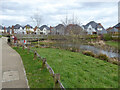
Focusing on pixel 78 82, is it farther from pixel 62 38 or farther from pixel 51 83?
pixel 62 38

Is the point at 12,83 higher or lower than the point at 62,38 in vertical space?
lower

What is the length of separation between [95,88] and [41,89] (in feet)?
6.24

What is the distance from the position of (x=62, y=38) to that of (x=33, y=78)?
988cm

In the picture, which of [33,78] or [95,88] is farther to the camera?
[33,78]

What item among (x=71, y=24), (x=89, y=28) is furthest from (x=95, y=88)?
(x=89, y=28)

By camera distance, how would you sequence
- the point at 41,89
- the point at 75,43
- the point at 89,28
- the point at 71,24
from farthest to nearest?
1. the point at 89,28
2. the point at 71,24
3. the point at 75,43
4. the point at 41,89

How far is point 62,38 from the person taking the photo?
13.9 metres

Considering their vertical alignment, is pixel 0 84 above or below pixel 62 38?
below

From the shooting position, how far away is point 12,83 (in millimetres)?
4090

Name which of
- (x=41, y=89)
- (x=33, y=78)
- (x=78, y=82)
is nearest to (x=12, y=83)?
(x=33, y=78)

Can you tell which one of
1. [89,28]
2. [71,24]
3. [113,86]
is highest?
[89,28]

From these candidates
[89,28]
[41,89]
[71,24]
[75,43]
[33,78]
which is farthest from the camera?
[89,28]

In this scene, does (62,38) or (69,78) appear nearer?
(69,78)

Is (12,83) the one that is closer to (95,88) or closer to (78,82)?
(78,82)
